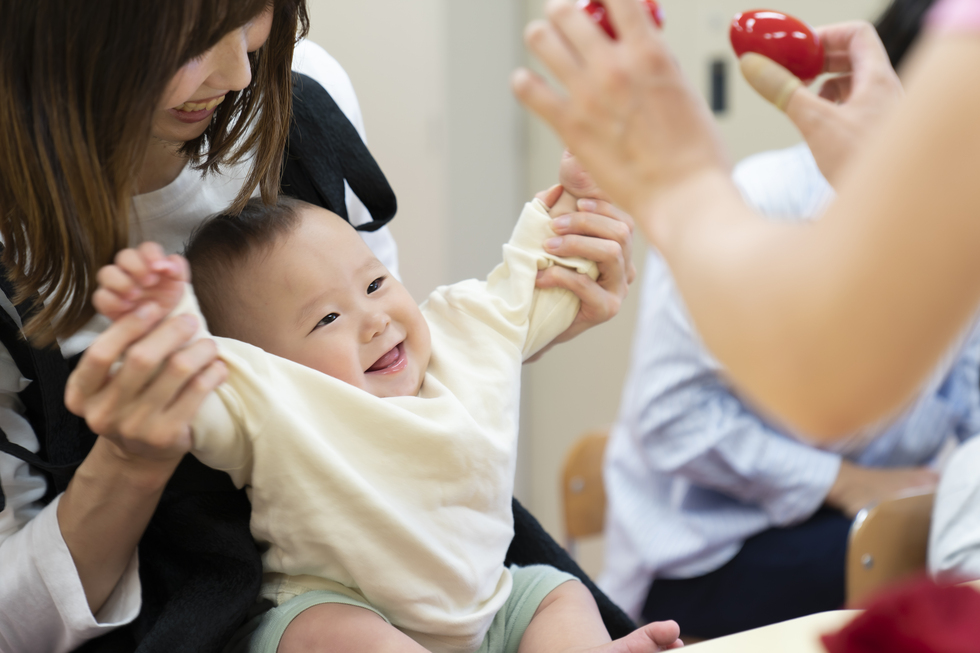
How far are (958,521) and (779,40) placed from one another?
0.78 m

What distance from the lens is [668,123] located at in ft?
1.59

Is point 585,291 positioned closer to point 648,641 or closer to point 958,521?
point 648,641

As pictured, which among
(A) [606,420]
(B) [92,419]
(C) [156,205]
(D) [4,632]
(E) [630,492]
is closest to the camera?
(B) [92,419]

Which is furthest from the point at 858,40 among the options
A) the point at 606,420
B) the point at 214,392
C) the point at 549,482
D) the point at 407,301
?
the point at 549,482

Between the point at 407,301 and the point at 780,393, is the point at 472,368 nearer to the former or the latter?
the point at 407,301

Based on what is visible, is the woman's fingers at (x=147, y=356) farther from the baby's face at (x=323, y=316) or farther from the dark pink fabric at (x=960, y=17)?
the dark pink fabric at (x=960, y=17)

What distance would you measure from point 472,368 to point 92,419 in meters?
0.38

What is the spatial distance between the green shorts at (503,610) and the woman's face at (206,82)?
43cm

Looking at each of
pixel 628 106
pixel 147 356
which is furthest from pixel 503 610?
pixel 628 106

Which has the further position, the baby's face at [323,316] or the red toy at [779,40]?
the baby's face at [323,316]

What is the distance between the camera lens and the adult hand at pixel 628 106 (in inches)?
19.1

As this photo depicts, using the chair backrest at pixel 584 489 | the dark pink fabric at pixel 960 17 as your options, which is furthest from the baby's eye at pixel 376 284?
the chair backrest at pixel 584 489

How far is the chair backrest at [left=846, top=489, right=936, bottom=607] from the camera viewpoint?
1245 mm

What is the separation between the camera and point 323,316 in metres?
0.83
